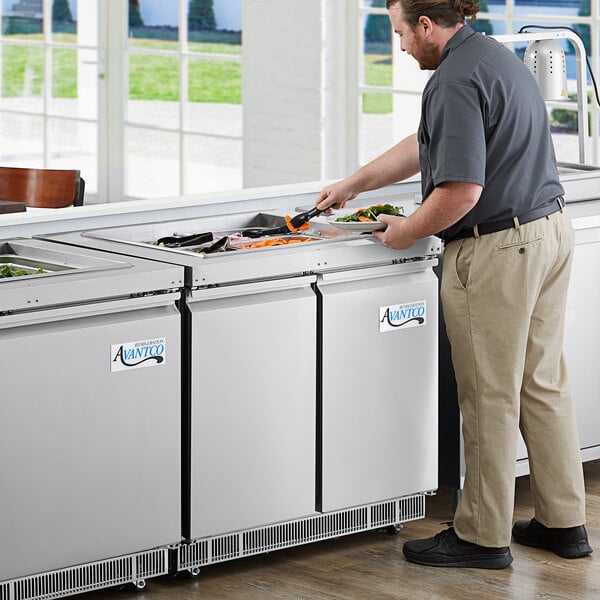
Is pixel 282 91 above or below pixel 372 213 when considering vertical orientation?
above

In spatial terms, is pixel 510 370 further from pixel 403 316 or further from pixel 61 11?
pixel 61 11

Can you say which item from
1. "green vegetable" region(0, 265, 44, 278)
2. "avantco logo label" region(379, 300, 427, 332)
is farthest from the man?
"green vegetable" region(0, 265, 44, 278)

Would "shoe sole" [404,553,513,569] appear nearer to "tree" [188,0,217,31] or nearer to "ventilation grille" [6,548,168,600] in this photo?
"ventilation grille" [6,548,168,600]

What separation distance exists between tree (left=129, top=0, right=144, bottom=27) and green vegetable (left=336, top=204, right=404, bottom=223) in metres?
4.83

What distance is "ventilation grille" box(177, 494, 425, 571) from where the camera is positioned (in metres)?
3.38

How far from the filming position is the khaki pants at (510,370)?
11.1 ft

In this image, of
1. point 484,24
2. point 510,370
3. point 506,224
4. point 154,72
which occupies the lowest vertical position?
point 510,370

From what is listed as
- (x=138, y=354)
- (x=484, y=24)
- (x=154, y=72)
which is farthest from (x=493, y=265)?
(x=154, y=72)

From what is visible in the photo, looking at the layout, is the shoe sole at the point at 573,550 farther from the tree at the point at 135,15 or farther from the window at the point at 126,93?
the tree at the point at 135,15

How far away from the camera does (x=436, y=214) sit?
3.32 metres

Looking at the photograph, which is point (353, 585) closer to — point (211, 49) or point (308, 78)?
point (308, 78)

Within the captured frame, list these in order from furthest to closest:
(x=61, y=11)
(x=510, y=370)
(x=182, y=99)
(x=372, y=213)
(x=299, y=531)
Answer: (x=61, y=11), (x=182, y=99), (x=372, y=213), (x=299, y=531), (x=510, y=370)

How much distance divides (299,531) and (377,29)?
4.09 metres

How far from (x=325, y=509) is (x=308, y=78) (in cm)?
397
